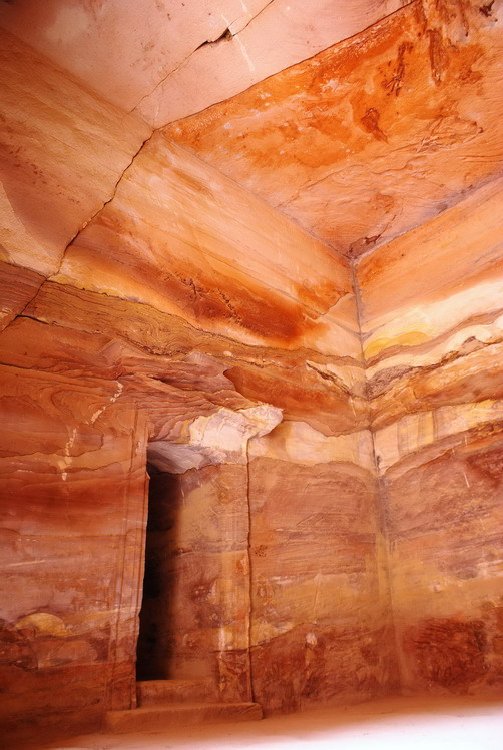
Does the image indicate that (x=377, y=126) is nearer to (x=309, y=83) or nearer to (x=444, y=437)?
(x=309, y=83)

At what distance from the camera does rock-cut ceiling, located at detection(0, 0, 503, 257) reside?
Answer: 2873 millimetres

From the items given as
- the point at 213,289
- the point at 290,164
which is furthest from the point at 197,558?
the point at 290,164

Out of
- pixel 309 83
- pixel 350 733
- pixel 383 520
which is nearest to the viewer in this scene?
pixel 350 733

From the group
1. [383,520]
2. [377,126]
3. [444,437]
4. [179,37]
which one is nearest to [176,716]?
[383,520]

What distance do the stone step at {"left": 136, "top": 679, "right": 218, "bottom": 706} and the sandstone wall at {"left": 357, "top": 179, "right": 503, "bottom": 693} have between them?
1.28m

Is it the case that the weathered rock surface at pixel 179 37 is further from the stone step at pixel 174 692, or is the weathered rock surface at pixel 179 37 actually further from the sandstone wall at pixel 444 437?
the stone step at pixel 174 692

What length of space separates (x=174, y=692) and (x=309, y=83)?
316 centimetres

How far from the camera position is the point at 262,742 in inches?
74.2

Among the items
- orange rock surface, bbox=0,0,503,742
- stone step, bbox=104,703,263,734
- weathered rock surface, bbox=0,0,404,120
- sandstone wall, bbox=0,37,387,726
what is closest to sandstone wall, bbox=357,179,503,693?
orange rock surface, bbox=0,0,503,742

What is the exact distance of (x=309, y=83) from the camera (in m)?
3.21

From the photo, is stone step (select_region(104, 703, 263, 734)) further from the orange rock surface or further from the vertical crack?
the vertical crack

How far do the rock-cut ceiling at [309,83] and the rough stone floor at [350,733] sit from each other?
10.1ft

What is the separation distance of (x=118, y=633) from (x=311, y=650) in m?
1.12

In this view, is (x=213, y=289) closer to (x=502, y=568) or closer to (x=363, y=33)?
(x=363, y=33)
